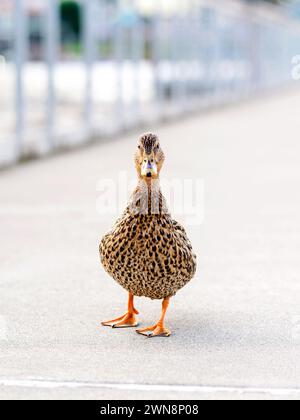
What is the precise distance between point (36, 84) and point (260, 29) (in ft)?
60.1

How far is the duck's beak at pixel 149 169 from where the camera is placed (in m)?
4.80

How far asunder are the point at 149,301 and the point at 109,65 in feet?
47.4

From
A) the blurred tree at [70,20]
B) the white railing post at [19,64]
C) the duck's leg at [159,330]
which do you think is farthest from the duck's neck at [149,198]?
the blurred tree at [70,20]

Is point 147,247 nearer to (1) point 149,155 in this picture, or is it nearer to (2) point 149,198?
(2) point 149,198

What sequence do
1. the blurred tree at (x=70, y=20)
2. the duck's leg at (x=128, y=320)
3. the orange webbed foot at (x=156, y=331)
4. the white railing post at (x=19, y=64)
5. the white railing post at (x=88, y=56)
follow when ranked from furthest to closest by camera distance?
the blurred tree at (x=70, y=20) → the white railing post at (x=88, y=56) → the white railing post at (x=19, y=64) → the duck's leg at (x=128, y=320) → the orange webbed foot at (x=156, y=331)

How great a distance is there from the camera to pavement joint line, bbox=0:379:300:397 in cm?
424

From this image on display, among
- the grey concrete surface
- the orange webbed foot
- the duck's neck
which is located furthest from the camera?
the orange webbed foot

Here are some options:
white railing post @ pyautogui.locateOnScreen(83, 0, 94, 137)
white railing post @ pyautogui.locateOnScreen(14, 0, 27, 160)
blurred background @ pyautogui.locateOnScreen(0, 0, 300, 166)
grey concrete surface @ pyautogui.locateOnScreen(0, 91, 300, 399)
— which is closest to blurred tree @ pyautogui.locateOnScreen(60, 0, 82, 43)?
blurred background @ pyautogui.locateOnScreen(0, 0, 300, 166)

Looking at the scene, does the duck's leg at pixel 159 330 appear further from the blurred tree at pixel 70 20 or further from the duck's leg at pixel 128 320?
the blurred tree at pixel 70 20

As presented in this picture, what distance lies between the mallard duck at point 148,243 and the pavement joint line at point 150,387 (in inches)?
29.1

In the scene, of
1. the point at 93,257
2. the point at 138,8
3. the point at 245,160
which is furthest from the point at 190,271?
the point at 138,8

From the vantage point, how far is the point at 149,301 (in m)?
5.91

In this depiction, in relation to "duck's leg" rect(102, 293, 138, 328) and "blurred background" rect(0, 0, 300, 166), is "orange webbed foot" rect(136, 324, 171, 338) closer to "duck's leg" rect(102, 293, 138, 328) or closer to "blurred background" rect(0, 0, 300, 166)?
"duck's leg" rect(102, 293, 138, 328)

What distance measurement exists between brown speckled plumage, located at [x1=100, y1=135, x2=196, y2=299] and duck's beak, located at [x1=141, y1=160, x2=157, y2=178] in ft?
0.18
